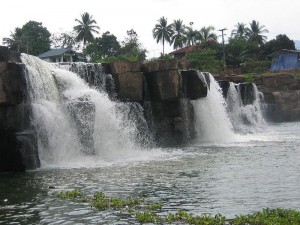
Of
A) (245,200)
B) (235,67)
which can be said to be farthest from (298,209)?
(235,67)

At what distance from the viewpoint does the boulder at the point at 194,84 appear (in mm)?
29656

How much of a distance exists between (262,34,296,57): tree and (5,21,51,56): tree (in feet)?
136

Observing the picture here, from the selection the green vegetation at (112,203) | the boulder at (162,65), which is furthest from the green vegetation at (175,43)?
the green vegetation at (112,203)

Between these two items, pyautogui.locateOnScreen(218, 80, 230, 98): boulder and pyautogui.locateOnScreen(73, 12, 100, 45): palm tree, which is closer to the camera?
pyautogui.locateOnScreen(218, 80, 230, 98): boulder

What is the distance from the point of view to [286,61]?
260ft

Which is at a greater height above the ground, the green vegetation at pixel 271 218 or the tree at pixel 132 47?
the tree at pixel 132 47

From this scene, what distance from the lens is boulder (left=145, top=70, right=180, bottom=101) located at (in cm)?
2677

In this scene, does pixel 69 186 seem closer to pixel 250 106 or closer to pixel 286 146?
pixel 286 146

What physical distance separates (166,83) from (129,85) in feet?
7.87

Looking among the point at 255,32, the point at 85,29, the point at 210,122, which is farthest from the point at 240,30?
the point at 210,122

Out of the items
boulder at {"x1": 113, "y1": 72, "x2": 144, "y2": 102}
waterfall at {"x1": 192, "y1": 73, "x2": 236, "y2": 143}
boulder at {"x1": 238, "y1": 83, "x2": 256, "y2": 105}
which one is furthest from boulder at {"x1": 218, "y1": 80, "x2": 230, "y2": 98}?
boulder at {"x1": 113, "y1": 72, "x2": 144, "y2": 102}

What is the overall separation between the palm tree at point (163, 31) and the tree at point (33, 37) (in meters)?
22.4

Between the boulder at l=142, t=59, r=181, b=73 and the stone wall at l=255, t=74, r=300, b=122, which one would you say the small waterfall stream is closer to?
the boulder at l=142, t=59, r=181, b=73

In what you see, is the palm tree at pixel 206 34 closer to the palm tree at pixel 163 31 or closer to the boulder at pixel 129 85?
the palm tree at pixel 163 31
